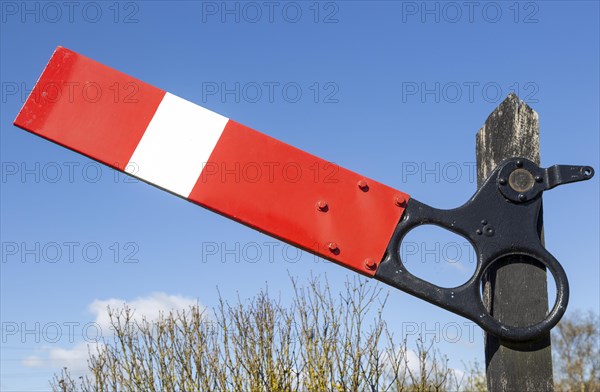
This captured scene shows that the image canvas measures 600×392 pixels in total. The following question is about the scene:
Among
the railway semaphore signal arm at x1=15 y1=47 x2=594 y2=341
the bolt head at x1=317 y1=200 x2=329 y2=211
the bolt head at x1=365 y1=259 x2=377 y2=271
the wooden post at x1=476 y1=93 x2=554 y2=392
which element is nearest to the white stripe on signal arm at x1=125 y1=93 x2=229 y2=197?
the railway semaphore signal arm at x1=15 y1=47 x2=594 y2=341

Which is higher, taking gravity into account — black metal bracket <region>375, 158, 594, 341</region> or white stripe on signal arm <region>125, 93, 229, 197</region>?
white stripe on signal arm <region>125, 93, 229, 197</region>

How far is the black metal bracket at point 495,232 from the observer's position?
238cm

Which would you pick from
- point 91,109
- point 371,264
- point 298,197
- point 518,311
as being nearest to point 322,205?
point 298,197

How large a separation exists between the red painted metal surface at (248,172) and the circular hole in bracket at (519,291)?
422 mm

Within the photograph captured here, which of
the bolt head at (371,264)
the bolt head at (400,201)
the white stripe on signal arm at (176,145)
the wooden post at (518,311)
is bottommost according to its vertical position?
the wooden post at (518,311)

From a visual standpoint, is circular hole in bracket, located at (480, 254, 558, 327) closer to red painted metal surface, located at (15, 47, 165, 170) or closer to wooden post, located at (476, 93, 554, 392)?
wooden post, located at (476, 93, 554, 392)

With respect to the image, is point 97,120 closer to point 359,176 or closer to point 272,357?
point 359,176

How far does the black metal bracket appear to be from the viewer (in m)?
2.38

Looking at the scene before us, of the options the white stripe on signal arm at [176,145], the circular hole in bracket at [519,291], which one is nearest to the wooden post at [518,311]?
the circular hole in bracket at [519,291]

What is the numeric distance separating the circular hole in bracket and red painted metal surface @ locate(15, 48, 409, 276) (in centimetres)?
42

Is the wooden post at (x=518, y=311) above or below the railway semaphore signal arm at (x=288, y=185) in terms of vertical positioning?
below

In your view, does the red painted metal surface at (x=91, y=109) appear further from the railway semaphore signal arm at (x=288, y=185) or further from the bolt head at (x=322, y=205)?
the bolt head at (x=322, y=205)

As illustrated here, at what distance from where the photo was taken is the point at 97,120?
2535 mm

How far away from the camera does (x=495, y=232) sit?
7.96 ft
